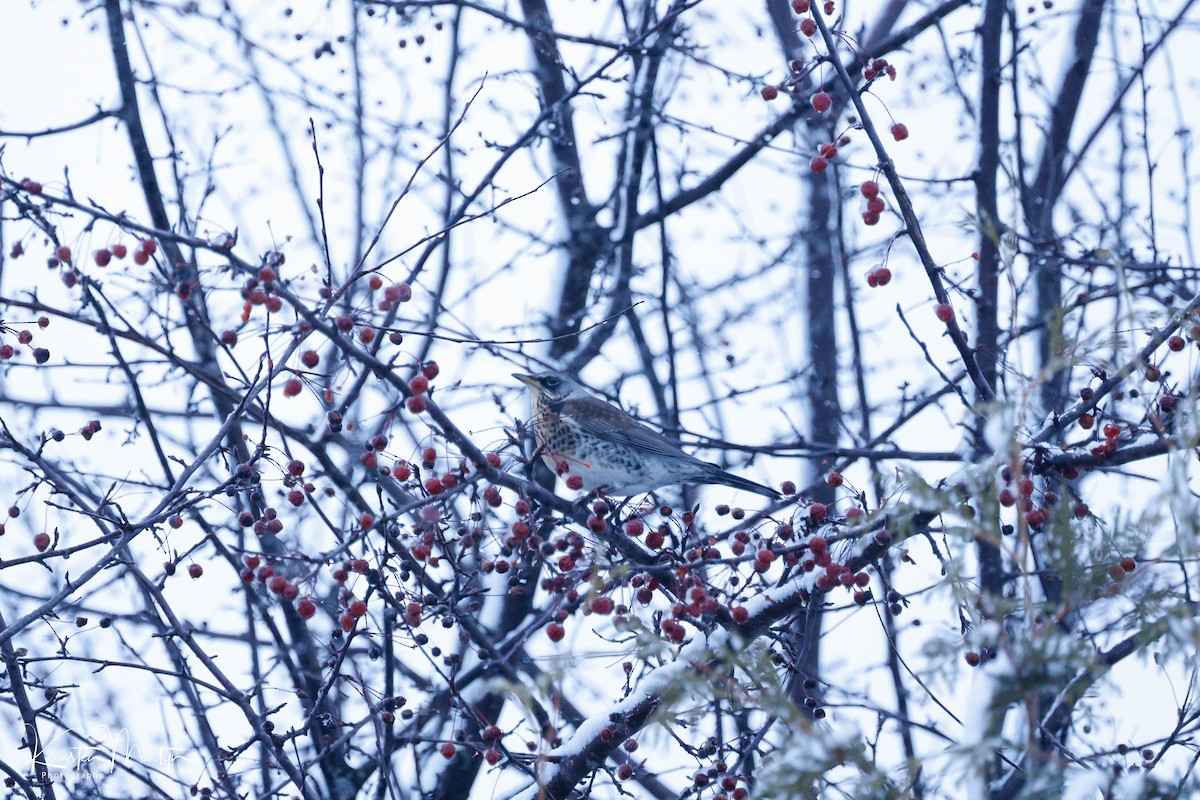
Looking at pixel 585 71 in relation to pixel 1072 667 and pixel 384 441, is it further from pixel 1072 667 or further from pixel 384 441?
pixel 1072 667

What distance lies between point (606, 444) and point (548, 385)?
0.44m

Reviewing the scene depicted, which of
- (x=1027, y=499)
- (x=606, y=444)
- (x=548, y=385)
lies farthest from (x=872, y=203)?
(x=606, y=444)

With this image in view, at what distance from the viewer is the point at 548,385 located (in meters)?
5.75

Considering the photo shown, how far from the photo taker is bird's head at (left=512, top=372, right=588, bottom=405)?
5.50 m

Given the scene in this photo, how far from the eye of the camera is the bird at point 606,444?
5.52m

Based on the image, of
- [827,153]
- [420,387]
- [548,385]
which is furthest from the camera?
[548,385]

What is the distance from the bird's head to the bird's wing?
5.1 inches

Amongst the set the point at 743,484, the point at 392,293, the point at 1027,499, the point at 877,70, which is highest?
the point at 743,484

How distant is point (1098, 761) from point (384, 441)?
6.66 ft

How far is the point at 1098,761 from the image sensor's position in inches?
117

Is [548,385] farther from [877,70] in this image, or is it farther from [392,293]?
[877,70]

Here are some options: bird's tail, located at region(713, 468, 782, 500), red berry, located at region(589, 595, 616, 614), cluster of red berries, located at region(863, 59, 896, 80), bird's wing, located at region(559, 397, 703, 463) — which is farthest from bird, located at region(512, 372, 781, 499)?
cluster of red berries, located at region(863, 59, 896, 80)

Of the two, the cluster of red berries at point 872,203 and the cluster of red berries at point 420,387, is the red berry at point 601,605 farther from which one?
the cluster of red berries at point 872,203

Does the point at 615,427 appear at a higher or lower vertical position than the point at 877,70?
higher
